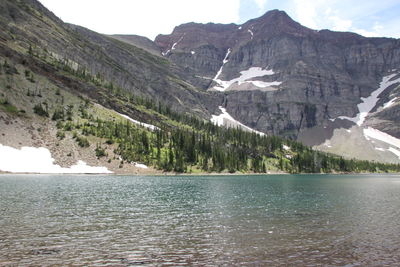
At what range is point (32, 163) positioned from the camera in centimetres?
10856

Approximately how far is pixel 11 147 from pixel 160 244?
107 m

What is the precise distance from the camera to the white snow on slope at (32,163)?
105062 millimetres

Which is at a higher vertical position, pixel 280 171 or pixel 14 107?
pixel 14 107

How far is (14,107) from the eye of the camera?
13112cm

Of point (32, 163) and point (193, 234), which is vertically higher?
point (32, 163)

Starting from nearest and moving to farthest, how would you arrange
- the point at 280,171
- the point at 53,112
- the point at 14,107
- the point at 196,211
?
1. the point at 196,211
2. the point at 14,107
3. the point at 53,112
4. the point at 280,171

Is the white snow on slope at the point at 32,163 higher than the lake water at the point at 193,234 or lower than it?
higher

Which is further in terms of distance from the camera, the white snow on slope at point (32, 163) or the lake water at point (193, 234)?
the white snow on slope at point (32, 163)

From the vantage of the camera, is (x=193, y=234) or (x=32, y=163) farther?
(x=32, y=163)

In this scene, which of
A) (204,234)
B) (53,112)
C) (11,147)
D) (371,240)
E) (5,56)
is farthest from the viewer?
(5,56)

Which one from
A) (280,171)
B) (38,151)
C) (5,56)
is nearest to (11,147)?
(38,151)

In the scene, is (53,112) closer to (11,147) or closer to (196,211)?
(11,147)

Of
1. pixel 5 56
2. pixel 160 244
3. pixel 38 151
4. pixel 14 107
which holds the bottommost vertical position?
pixel 160 244

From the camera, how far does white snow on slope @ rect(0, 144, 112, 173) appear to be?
10506 cm
